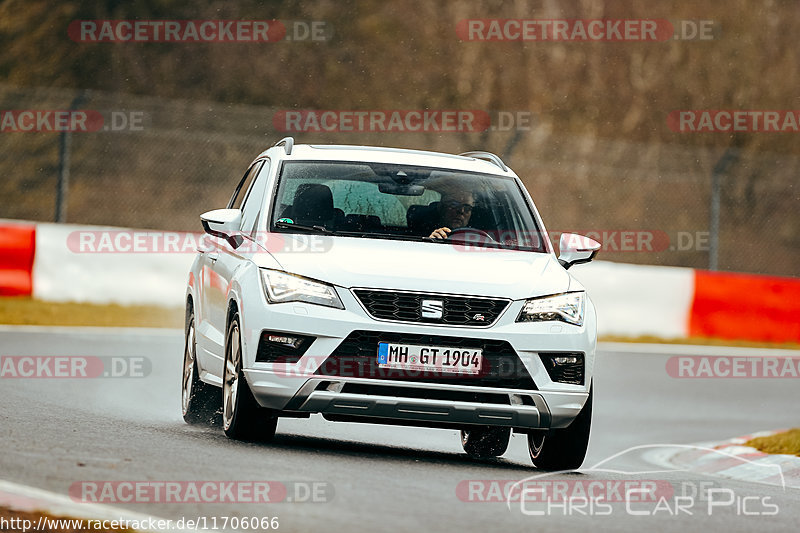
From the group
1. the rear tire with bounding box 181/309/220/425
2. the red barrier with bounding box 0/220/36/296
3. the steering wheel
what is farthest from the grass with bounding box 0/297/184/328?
the steering wheel

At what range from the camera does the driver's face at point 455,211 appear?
9.44m

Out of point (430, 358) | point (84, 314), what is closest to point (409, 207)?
point (430, 358)

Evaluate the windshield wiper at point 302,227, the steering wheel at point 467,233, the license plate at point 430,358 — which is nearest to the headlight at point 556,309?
the license plate at point 430,358

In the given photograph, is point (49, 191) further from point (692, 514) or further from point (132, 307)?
point (692, 514)

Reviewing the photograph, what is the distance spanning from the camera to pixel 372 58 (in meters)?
40.8

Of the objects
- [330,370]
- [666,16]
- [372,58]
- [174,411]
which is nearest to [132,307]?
[174,411]

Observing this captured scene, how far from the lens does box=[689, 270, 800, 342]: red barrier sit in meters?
21.2

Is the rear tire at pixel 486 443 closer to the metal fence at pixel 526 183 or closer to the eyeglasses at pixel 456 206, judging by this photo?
the eyeglasses at pixel 456 206

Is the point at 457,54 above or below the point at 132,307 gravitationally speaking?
above

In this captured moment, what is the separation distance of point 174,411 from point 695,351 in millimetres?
9950

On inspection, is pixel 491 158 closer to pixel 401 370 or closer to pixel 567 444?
pixel 567 444

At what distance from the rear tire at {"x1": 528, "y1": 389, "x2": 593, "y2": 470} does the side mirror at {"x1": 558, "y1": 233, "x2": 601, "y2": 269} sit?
96cm

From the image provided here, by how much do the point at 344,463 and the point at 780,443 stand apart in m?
4.75

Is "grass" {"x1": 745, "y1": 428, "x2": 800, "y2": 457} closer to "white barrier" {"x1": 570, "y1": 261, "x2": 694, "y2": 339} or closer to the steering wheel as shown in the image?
the steering wheel
